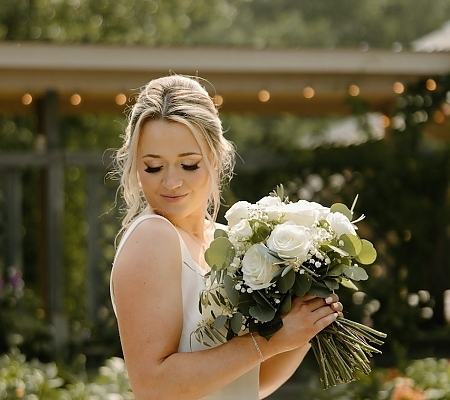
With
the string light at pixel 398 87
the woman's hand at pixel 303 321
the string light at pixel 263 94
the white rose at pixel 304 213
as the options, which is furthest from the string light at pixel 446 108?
the woman's hand at pixel 303 321

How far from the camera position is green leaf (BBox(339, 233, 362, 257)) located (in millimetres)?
2373

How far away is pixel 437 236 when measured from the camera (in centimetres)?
793

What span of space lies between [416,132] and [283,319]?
227 inches

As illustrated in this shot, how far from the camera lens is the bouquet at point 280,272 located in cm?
226

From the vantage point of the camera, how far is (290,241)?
228 cm

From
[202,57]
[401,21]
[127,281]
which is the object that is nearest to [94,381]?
[202,57]

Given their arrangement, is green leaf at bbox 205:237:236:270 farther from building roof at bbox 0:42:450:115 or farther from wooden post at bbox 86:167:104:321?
wooden post at bbox 86:167:104:321

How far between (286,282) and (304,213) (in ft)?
0.80

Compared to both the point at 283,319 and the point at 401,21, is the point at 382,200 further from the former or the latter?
the point at 401,21

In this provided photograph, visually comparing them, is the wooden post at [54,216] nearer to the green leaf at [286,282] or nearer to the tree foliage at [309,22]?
the green leaf at [286,282]

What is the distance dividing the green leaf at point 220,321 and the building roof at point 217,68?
490 centimetres

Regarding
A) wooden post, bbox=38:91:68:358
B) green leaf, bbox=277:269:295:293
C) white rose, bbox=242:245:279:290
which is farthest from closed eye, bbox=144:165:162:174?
wooden post, bbox=38:91:68:358

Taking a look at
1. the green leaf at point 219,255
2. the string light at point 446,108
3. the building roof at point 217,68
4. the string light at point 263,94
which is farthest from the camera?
the string light at point 446,108

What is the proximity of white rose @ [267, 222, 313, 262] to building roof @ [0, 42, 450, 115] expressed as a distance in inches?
189
